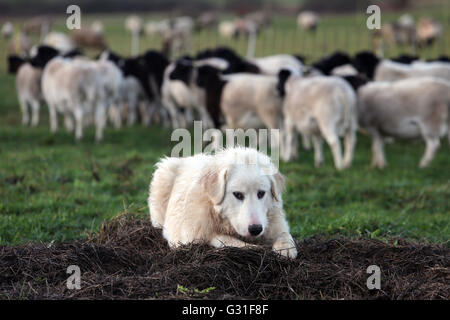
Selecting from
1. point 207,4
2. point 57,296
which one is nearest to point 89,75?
point 57,296

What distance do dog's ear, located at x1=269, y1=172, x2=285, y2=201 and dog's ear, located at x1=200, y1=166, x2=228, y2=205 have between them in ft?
1.31

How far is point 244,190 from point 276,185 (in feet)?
1.17

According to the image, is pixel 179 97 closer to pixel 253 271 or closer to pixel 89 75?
pixel 89 75

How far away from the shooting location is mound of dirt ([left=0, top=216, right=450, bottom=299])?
4.86 metres

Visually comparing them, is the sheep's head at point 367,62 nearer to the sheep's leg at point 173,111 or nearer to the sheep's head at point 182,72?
the sheep's head at point 182,72

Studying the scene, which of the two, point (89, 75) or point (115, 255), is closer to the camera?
point (115, 255)

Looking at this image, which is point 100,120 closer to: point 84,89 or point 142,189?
point 84,89

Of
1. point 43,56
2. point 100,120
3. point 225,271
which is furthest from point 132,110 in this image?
point 225,271

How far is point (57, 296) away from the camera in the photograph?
4715 mm

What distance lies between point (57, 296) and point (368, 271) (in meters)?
2.33

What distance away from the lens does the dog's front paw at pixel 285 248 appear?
5473mm

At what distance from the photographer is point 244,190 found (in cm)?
538

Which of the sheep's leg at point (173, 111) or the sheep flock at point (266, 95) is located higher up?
the sheep flock at point (266, 95)

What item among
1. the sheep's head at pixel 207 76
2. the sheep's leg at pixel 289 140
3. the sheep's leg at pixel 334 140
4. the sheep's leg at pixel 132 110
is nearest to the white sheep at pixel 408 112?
the sheep's leg at pixel 334 140
